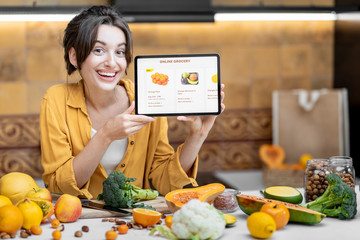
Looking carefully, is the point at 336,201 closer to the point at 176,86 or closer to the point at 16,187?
the point at 176,86

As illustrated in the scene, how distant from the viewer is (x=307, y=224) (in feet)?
4.34

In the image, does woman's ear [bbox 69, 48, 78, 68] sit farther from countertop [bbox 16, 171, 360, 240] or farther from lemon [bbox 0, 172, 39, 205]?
countertop [bbox 16, 171, 360, 240]

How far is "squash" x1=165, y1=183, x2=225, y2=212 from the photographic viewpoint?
1401 mm

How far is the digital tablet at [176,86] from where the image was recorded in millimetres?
1597

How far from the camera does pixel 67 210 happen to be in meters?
1.33

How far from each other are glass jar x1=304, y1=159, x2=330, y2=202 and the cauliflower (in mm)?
427

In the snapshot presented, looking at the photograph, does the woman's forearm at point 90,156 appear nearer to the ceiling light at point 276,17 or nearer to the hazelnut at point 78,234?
the hazelnut at point 78,234

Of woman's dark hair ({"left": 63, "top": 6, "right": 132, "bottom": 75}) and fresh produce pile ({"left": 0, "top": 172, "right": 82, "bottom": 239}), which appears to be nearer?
fresh produce pile ({"left": 0, "top": 172, "right": 82, "bottom": 239})

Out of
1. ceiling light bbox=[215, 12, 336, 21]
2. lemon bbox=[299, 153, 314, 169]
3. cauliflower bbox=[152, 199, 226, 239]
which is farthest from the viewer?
ceiling light bbox=[215, 12, 336, 21]

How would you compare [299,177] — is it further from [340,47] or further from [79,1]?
[79,1]

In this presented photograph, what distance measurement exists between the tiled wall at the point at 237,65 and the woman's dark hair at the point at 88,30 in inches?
51.1

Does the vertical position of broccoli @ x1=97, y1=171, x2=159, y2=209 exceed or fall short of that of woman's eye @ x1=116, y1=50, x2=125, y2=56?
it falls short

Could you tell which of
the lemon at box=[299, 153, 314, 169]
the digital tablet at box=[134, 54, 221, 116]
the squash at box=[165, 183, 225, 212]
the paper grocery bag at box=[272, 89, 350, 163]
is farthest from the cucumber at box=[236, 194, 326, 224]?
the paper grocery bag at box=[272, 89, 350, 163]

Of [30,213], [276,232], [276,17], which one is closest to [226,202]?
[276,232]
